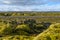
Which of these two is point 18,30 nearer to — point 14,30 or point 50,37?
point 14,30

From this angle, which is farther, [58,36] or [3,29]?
[3,29]

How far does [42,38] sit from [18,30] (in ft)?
94.9

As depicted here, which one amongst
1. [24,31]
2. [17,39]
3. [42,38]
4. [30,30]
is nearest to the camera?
[42,38]

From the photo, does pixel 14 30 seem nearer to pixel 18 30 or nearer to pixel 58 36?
pixel 18 30

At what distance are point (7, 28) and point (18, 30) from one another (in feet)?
9.32

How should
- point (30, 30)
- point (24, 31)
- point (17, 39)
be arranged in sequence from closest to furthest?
point (17, 39), point (24, 31), point (30, 30)

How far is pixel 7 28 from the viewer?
50.4 m

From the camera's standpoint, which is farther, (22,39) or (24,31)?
(24,31)

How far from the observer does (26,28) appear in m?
51.8

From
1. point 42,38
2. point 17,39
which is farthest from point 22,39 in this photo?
point 42,38

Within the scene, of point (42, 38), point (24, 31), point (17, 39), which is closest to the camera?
point (42, 38)

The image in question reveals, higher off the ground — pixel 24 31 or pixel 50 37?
pixel 50 37

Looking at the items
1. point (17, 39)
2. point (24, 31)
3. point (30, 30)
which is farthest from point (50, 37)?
point (30, 30)

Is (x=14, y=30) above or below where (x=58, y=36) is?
below
